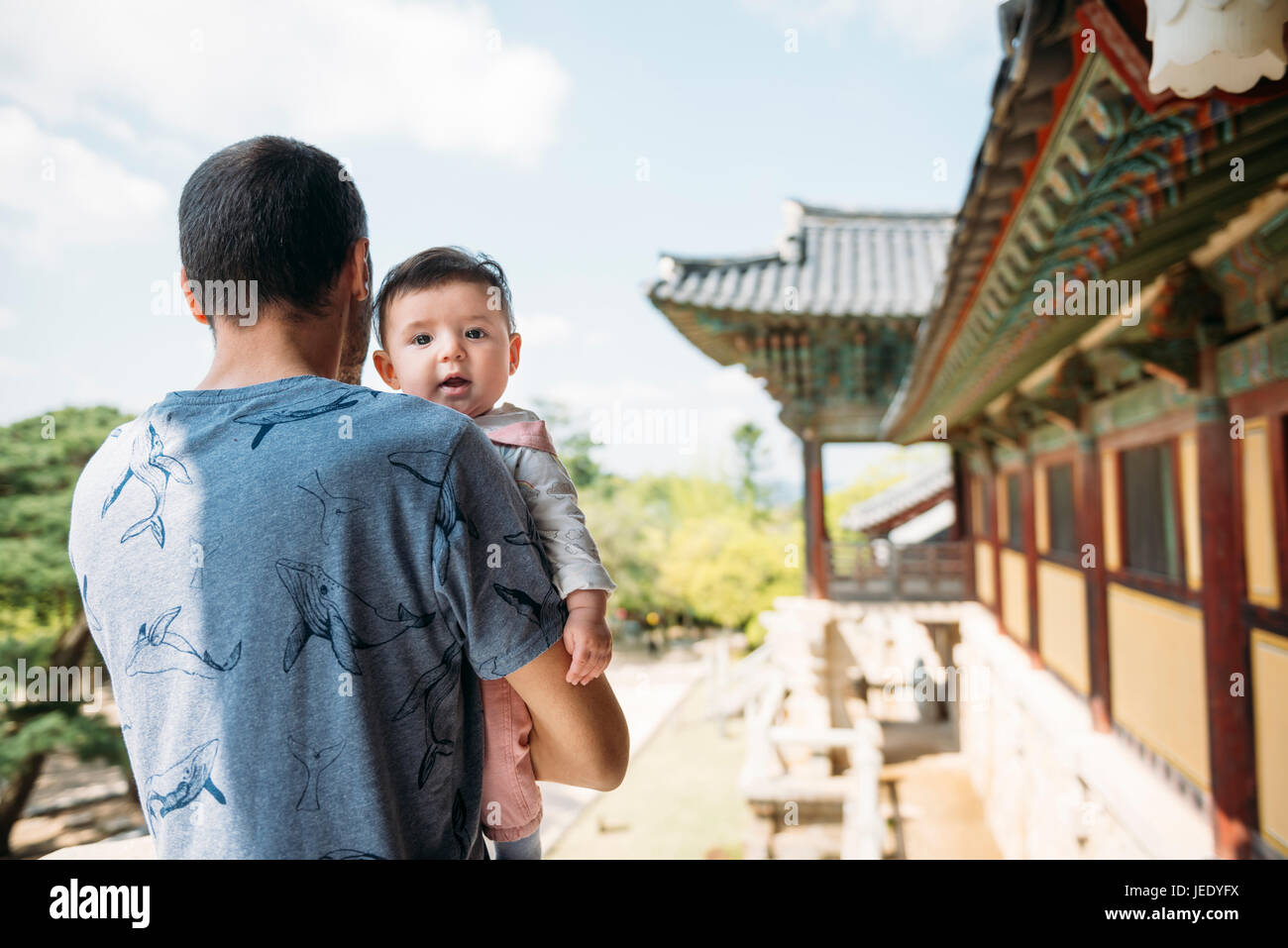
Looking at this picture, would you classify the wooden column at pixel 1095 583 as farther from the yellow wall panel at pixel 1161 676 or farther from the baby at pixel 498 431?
the baby at pixel 498 431

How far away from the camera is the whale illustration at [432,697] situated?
0.86 metres

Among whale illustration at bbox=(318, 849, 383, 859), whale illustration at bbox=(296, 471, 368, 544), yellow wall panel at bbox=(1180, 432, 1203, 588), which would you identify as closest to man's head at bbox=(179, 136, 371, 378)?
whale illustration at bbox=(296, 471, 368, 544)

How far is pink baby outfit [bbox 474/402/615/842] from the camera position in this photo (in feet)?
3.19

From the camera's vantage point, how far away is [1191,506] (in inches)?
148

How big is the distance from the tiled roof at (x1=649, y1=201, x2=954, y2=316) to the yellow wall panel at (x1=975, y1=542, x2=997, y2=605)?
311 cm

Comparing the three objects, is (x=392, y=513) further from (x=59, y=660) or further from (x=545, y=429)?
(x=59, y=660)

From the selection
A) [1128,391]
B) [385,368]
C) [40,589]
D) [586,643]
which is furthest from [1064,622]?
[40,589]

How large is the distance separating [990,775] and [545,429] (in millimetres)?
8692

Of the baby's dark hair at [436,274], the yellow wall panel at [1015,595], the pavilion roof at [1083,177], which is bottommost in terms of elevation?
the yellow wall panel at [1015,595]

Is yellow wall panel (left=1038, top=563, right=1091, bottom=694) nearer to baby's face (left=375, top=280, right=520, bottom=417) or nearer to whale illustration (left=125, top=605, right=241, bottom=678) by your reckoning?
baby's face (left=375, top=280, right=520, bottom=417)

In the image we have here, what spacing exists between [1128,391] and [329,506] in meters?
4.80

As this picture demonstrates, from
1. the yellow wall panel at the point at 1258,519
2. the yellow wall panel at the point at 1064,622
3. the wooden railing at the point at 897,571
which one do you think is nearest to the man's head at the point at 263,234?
the yellow wall panel at the point at 1258,519

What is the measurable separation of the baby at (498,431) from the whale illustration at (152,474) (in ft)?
1.25

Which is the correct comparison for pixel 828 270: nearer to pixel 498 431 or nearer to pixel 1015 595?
pixel 1015 595
